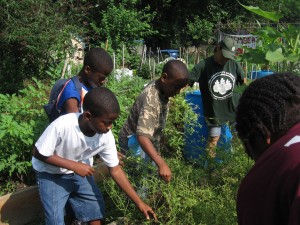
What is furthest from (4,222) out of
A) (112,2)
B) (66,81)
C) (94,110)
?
(112,2)

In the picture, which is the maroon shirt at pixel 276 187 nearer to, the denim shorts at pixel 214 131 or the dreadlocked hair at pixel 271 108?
the dreadlocked hair at pixel 271 108

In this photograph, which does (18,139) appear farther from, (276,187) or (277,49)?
(276,187)

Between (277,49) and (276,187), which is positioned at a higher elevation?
(277,49)

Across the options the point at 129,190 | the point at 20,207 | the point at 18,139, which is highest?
the point at 18,139

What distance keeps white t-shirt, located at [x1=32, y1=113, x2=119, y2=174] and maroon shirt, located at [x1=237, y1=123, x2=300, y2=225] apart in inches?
70.0

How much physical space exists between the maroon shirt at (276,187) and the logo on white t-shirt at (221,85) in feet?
11.5

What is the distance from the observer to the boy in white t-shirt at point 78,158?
8.94ft

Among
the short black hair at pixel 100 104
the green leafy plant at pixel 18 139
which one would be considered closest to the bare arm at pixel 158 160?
the short black hair at pixel 100 104

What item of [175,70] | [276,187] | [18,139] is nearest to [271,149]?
[276,187]

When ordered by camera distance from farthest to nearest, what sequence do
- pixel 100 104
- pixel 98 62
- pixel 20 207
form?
pixel 20 207
pixel 98 62
pixel 100 104

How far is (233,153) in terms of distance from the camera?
312cm

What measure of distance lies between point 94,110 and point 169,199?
2.53 ft

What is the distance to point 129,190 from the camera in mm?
2871

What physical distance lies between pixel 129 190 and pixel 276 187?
1.89 meters
